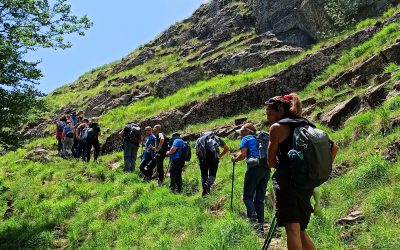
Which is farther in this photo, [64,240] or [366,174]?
[64,240]

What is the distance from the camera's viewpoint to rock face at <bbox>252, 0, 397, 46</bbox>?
30031 millimetres

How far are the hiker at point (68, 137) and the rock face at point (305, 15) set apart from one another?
18900mm

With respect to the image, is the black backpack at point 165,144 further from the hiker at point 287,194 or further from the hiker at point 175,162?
the hiker at point 287,194

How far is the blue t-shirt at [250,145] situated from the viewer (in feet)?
29.1

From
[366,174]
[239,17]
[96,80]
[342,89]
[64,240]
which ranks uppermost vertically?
[239,17]

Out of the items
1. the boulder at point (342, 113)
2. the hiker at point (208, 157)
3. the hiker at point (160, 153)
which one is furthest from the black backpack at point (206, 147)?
the boulder at point (342, 113)

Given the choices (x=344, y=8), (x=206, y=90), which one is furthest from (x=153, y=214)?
(x=344, y=8)

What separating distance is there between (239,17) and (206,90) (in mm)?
16846

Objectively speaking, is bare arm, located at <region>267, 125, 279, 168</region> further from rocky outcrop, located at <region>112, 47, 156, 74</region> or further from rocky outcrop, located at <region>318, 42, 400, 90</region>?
rocky outcrop, located at <region>112, 47, 156, 74</region>

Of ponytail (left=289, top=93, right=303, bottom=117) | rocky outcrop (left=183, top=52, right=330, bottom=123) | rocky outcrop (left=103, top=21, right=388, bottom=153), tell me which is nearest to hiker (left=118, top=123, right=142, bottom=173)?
rocky outcrop (left=103, top=21, right=388, bottom=153)

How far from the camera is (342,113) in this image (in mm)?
14523

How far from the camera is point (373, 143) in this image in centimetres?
1043

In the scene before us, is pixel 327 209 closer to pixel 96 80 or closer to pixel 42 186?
pixel 42 186

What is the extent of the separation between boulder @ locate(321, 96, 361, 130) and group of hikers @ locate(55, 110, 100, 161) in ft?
31.7
